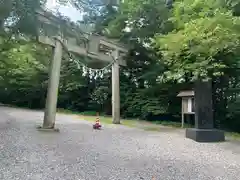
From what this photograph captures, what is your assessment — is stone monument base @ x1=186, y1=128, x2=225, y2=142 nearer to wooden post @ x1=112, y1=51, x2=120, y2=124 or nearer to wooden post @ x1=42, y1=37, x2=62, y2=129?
wooden post @ x1=42, y1=37, x2=62, y2=129

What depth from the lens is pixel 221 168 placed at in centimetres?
478

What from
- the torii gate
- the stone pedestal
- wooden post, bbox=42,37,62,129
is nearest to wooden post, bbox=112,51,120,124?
the torii gate

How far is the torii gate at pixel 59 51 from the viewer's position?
9.67ft

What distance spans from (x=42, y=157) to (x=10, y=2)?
329 centimetres

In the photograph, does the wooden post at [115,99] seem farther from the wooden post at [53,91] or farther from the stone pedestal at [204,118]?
the stone pedestal at [204,118]

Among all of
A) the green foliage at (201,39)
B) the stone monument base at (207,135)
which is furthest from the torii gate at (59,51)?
the stone monument base at (207,135)

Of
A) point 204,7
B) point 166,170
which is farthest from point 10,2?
point 204,7

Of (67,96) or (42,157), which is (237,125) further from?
(67,96)

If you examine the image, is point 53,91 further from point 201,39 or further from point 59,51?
point 201,39

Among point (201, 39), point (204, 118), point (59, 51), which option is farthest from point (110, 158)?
point (59, 51)

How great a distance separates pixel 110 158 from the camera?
17.1 ft

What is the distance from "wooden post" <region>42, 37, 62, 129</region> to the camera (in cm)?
820

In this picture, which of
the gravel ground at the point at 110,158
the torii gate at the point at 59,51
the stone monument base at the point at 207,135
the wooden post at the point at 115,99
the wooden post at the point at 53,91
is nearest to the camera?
the torii gate at the point at 59,51

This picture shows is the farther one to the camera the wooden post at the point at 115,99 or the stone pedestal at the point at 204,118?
the wooden post at the point at 115,99
